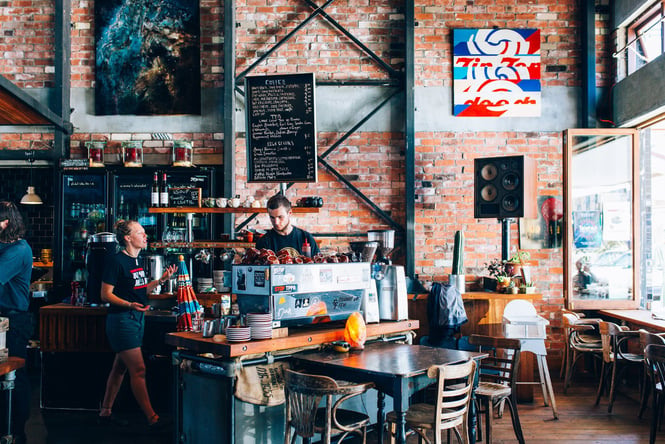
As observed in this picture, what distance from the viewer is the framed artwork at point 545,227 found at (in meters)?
6.07

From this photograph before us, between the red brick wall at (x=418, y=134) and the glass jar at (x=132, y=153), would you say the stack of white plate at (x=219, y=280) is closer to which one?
the red brick wall at (x=418, y=134)

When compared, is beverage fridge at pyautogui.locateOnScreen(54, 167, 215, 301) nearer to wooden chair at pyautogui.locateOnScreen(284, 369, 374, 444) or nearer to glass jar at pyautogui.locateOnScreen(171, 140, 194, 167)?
glass jar at pyautogui.locateOnScreen(171, 140, 194, 167)

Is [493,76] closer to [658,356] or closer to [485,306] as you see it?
[485,306]

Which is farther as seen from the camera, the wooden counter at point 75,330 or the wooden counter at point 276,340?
the wooden counter at point 75,330

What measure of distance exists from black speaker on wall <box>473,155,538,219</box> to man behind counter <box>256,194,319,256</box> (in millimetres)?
2130

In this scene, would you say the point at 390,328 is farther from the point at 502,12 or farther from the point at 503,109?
the point at 502,12

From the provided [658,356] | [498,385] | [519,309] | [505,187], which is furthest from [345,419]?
[505,187]

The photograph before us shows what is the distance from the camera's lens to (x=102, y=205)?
589 cm

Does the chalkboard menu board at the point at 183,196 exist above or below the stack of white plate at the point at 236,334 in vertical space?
above

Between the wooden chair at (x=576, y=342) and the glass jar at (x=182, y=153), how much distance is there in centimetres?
410

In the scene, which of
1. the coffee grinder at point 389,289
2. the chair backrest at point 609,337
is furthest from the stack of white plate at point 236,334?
the chair backrest at point 609,337

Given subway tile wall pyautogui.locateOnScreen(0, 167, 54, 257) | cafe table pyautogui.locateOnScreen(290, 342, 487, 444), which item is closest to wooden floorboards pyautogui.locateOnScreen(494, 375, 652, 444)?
cafe table pyautogui.locateOnScreen(290, 342, 487, 444)

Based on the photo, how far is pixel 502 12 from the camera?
20.2ft

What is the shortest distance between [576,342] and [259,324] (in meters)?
3.72
